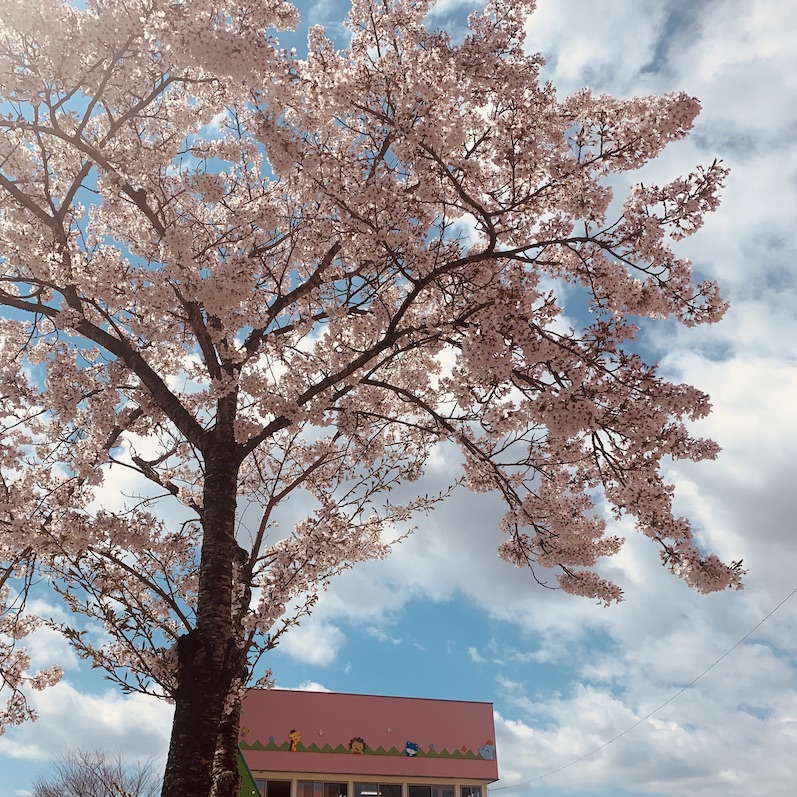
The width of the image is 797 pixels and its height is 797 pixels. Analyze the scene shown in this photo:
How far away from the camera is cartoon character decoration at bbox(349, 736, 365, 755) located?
55.2 feet

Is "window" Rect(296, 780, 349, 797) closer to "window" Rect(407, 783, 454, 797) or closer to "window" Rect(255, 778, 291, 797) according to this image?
"window" Rect(255, 778, 291, 797)

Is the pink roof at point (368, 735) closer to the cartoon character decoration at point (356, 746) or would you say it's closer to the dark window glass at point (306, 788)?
the cartoon character decoration at point (356, 746)

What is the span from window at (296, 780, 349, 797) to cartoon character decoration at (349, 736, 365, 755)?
688 millimetres

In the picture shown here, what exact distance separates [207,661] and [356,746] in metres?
11.4

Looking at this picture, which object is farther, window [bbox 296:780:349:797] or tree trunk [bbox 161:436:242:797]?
window [bbox 296:780:349:797]

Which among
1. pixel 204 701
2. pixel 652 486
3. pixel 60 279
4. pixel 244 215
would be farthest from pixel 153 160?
pixel 652 486

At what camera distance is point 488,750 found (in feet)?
57.7

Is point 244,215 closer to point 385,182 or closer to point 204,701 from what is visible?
point 385,182

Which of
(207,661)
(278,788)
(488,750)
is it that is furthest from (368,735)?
(207,661)

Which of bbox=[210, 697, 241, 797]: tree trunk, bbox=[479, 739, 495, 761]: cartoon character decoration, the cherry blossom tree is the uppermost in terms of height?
the cherry blossom tree

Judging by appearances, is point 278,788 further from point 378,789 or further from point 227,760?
point 227,760

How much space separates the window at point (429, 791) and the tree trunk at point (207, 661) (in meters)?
11.5

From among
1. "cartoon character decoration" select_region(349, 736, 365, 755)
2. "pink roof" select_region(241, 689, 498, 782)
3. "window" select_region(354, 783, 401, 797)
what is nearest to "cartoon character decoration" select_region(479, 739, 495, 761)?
"pink roof" select_region(241, 689, 498, 782)

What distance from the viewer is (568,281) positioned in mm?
7582
